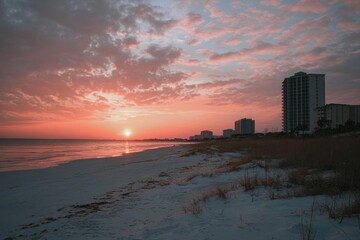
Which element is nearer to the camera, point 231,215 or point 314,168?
point 231,215

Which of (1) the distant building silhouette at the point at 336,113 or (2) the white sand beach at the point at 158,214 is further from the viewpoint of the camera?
(1) the distant building silhouette at the point at 336,113

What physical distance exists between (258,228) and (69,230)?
3895mm

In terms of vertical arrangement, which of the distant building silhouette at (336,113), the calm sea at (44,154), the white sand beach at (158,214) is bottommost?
the calm sea at (44,154)

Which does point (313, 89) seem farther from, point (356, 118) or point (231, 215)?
point (231, 215)

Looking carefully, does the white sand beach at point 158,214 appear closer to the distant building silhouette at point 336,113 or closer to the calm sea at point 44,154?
the calm sea at point 44,154

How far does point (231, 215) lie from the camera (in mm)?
5145

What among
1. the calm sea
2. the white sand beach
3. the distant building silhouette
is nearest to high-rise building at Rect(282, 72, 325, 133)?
the distant building silhouette

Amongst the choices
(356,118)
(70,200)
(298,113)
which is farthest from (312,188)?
(356,118)

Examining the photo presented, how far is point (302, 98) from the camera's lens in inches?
4626

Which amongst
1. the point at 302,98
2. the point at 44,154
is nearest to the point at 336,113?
the point at 302,98

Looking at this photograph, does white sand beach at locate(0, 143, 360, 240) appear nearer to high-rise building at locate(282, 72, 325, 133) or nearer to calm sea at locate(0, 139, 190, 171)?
calm sea at locate(0, 139, 190, 171)

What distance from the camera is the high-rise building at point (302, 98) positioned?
116m

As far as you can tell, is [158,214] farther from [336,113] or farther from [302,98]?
[302,98]

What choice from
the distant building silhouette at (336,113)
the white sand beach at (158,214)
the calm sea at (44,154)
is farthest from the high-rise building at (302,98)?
the white sand beach at (158,214)
